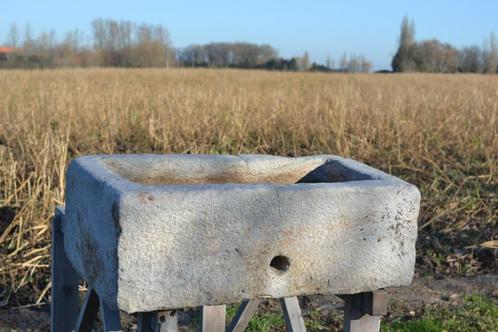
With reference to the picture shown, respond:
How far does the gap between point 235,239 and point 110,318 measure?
17.8 inches

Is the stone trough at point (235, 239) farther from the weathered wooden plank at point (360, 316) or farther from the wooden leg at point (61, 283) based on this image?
the wooden leg at point (61, 283)

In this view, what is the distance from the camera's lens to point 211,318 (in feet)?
6.53

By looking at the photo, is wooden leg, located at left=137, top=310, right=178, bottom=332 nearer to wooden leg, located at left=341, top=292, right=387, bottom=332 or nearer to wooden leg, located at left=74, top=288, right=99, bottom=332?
wooden leg, located at left=74, top=288, right=99, bottom=332

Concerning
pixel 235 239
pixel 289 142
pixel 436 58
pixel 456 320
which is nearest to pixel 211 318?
pixel 235 239

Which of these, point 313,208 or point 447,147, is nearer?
point 313,208

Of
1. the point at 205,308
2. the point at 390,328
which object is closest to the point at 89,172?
the point at 205,308

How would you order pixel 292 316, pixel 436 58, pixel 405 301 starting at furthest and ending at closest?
pixel 436 58, pixel 405 301, pixel 292 316

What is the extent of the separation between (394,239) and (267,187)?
1.35 feet

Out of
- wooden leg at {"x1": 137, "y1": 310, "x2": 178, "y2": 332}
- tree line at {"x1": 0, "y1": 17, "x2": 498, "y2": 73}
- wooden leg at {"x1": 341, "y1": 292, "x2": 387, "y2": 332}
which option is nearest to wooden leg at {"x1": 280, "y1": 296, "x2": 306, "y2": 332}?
wooden leg at {"x1": 341, "y1": 292, "x2": 387, "y2": 332}

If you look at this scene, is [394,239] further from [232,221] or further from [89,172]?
[89,172]

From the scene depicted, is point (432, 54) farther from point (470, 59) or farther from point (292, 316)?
point (292, 316)

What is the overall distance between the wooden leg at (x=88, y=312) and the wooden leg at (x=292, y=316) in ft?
1.97

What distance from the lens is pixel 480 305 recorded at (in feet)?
12.1

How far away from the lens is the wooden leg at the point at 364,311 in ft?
6.48
